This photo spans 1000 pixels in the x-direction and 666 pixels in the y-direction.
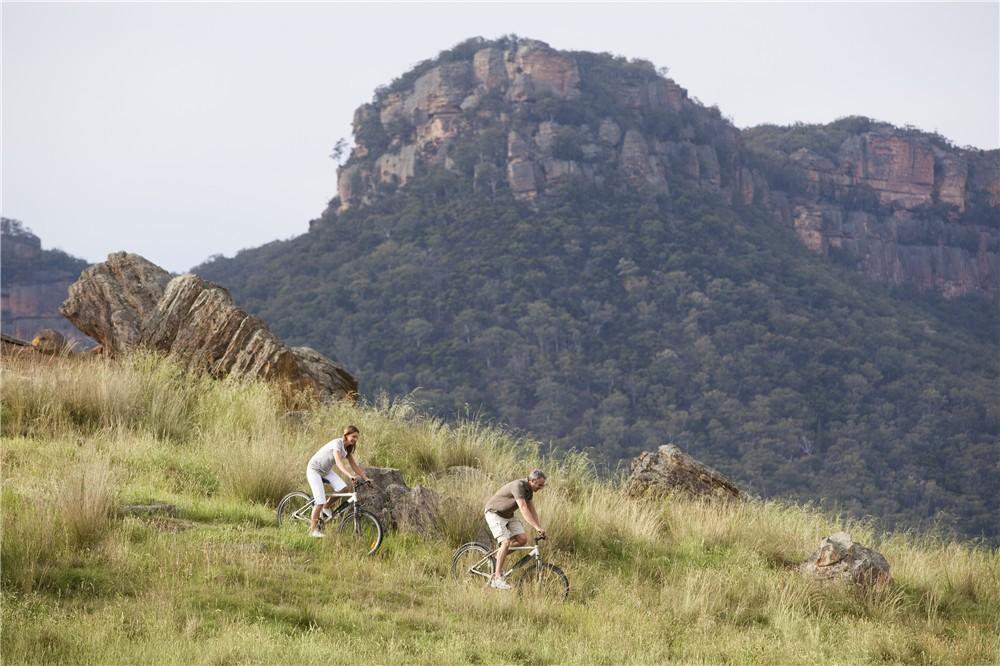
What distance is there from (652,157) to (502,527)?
373ft

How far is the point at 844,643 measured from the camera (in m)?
8.26

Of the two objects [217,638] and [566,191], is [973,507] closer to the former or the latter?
[217,638]

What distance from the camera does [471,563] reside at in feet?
28.9

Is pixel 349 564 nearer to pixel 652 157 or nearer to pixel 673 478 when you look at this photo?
pixel 673 478

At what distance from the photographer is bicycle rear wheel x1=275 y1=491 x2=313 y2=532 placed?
9.31 metres

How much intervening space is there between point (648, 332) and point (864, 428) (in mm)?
21863

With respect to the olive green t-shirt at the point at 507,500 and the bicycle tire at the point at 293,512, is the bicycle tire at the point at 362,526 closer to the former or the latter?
the bicycle tire at the point at 293,512

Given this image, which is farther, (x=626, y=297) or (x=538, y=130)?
(x=538, y=130)

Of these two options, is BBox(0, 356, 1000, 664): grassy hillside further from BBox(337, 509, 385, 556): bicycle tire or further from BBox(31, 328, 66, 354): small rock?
BBox(31, 328, 66, 354): small rock

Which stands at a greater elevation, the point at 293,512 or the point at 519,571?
the point at 293,512

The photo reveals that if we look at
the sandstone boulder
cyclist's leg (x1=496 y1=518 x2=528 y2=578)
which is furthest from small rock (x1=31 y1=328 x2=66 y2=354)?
the sandstone boulder

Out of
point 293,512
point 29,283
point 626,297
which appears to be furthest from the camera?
point 626,297

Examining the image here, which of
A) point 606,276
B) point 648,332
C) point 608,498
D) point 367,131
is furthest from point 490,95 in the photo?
point 608,498

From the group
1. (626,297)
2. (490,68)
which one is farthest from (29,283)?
(490,68)
